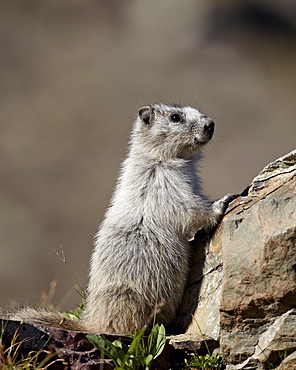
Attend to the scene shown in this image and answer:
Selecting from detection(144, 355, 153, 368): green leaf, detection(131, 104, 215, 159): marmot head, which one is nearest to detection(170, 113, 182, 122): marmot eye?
detection(131, 104, 215, 159): marmot head

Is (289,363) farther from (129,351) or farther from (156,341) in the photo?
(129,351)

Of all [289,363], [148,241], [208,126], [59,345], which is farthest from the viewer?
[208,126]

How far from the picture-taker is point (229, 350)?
4.78 m

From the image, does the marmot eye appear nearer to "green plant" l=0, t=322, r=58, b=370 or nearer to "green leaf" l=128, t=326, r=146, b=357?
"green leaf" l=128, t=326, r=146, b=357

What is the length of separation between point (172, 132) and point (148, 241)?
1.71 meters

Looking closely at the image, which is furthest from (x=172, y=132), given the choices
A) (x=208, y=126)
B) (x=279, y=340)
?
(x=279, y=340)

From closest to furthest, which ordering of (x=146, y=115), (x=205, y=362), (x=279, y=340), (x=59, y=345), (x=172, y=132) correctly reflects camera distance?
(x=279, y=340) → (x=59, y=345) → (x=205, y=362) → (x=172, y=132) → (x=146, y=115)

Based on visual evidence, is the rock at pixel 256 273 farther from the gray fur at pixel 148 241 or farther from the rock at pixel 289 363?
the gray fur at pixel 148 241

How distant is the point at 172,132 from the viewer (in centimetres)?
672

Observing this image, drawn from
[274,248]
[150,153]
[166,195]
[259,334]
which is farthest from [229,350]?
[150,153]

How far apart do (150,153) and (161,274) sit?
1.83m

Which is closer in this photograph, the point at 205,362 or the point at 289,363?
the point at 289,363

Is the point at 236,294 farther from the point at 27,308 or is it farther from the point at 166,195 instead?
the point at 27,308

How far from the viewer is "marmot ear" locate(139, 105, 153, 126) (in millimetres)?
7191
